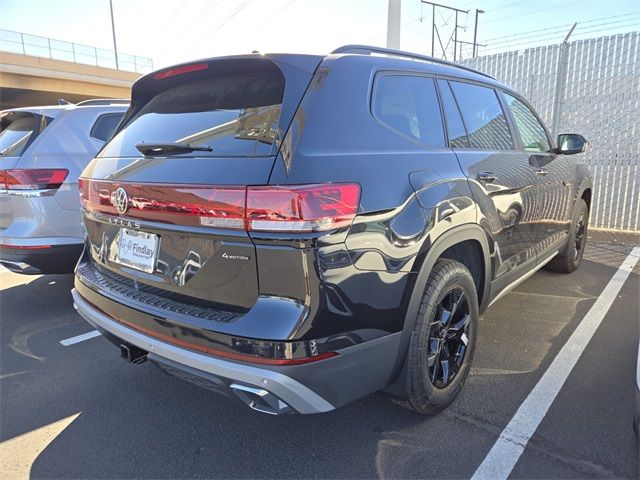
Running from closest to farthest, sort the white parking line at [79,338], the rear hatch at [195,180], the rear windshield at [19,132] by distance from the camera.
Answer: the rear hatch at [195,180]
the white parking line at [79,338]
the rear windshield at [19,132]

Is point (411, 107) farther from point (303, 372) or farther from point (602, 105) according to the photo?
point (602, 105)

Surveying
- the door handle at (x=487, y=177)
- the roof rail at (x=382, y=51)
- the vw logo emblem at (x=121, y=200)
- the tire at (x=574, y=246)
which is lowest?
the tire at (x=574, y=246)

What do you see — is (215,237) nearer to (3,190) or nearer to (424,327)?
(424,327)

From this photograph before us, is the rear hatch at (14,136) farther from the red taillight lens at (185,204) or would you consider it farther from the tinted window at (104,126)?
the red taillight lens at (185,204)

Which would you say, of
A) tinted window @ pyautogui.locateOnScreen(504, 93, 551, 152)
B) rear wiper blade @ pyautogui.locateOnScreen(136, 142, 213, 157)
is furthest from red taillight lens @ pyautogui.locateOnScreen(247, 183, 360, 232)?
tinted window @ pyautogui.locateOnScreen(504, 93, 551, 152)

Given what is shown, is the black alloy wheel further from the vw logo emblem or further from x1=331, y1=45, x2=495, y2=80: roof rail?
the vw logo emblem

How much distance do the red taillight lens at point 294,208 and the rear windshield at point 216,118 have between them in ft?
0.65

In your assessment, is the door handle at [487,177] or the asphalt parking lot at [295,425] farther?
the door handle at [487,177]

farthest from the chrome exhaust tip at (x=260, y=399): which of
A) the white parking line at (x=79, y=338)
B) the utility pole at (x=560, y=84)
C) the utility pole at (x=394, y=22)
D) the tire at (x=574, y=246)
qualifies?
the utility pole at (x=394, y=22)

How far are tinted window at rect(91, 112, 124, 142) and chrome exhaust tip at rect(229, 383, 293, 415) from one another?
142 inches

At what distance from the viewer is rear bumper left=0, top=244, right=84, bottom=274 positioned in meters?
3.97

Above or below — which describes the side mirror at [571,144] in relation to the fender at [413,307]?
above

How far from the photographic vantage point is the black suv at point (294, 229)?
181cm

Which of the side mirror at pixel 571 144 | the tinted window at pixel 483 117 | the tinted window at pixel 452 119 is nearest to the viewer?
the tinted window at pixel 452 119
